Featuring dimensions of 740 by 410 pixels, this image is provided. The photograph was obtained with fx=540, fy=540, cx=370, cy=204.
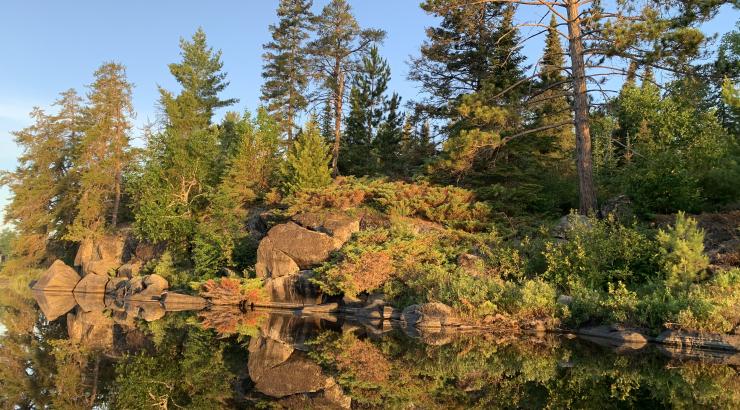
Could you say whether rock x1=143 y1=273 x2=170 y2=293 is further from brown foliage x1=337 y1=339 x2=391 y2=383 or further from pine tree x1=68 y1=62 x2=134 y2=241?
brown foliage x1=337 y1=339 x2=391 y2=383

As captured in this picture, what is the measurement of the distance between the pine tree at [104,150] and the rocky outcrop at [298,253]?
60.9 feet

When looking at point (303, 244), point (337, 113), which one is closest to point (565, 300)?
point (303, 244)

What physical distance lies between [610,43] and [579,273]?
8.78m

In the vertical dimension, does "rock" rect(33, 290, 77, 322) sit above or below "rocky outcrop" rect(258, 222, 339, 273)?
below

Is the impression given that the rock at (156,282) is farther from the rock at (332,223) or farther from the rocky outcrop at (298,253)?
the rock at (332,223)

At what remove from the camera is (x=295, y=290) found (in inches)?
Result: 858

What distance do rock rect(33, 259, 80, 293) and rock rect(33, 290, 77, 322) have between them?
1.65 ft

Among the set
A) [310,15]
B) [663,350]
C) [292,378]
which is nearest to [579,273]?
[663,350]

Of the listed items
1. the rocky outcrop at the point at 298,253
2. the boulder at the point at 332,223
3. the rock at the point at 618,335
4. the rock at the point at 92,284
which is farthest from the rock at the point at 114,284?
the rock at the point at 618,335

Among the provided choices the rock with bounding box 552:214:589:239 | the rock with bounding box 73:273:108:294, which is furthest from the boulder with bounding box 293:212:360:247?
the rock with bounding box 73:273:108:294

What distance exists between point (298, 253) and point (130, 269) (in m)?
14.4

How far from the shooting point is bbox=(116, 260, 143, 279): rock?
31.0 m

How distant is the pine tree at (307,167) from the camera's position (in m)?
26.6

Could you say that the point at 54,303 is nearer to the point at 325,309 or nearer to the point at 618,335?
the point at 325,309
